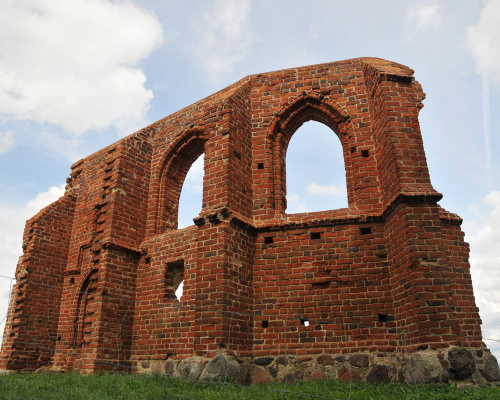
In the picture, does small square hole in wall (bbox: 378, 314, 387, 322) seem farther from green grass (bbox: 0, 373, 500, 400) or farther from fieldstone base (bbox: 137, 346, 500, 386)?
green grass (bbox: 0, 373, 500, 400)

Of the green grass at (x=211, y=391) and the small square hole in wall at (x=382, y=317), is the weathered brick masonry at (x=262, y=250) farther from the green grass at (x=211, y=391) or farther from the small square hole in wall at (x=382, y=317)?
the green grass at (x=211, y=391)

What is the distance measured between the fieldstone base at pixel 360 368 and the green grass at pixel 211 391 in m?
0.25

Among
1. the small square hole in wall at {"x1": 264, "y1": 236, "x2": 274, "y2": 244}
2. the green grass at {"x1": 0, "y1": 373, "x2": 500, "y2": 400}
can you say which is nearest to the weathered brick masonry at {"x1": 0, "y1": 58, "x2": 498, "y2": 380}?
the small square hole in wall at {"x1": 264, "y1": 236, "x2": 274, "y2": 244}

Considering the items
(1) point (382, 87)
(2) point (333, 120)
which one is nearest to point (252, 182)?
(2) point (333, 120)

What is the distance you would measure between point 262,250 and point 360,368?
8.90ft

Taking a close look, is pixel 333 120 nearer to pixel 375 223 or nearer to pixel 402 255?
pixel 375 223

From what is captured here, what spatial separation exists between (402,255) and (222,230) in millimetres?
3115

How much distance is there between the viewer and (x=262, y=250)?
26.0 ft

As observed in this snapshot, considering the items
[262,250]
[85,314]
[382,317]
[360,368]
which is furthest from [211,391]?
[85,314]

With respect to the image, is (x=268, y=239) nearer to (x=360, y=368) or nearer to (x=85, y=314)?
(x=360, y=368)

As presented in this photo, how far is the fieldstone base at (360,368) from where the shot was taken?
5.59 m

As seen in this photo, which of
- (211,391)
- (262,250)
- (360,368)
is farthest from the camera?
(262,250)

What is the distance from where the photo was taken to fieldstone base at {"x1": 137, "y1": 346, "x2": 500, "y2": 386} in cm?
559

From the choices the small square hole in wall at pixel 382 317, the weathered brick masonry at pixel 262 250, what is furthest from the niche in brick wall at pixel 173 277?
the small square hole in wall at pixel 382 317
